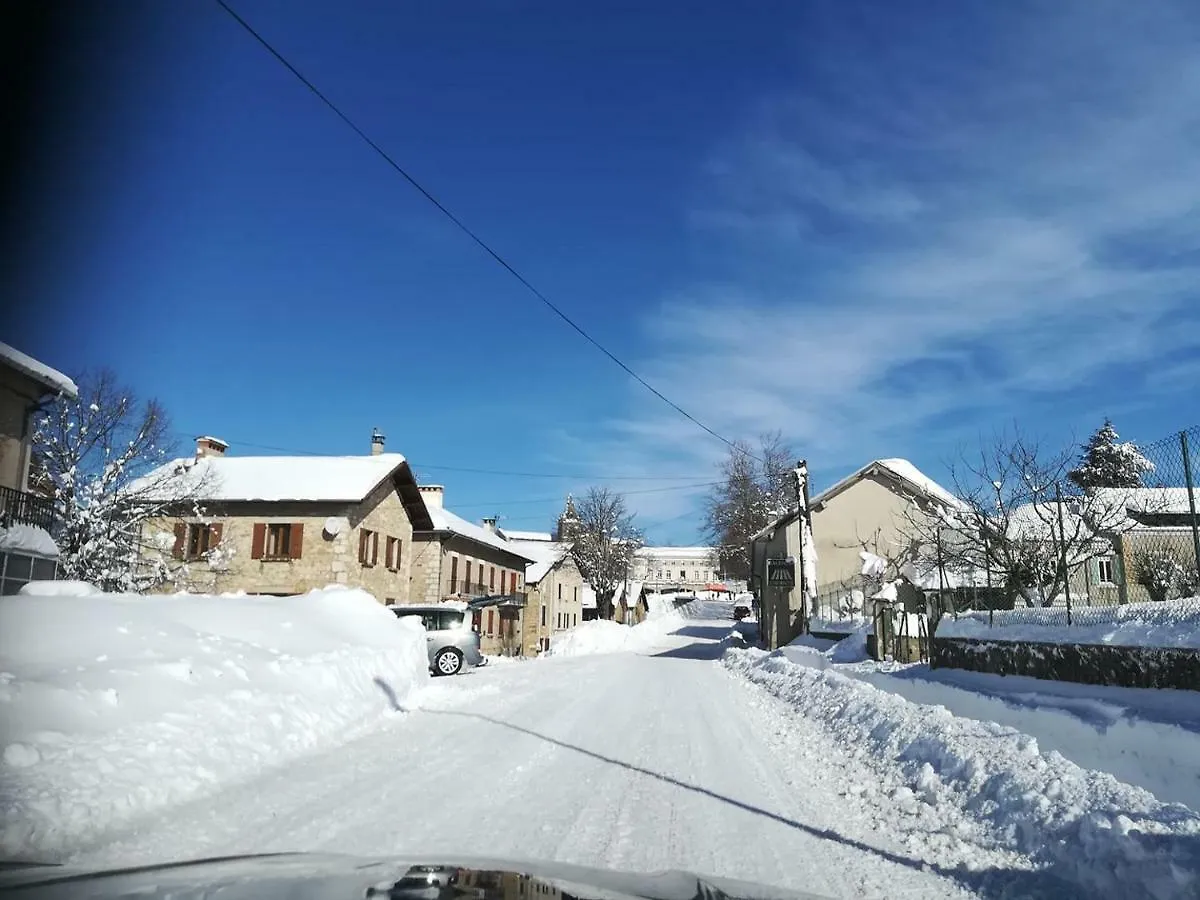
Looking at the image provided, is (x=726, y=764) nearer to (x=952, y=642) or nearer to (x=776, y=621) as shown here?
(x=952, y=642)

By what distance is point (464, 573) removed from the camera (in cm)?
4778

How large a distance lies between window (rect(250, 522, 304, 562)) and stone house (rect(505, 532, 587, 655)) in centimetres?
1555

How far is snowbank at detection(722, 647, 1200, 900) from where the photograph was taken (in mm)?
4629

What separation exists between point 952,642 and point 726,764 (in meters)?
5.35

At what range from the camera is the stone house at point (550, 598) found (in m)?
49.1

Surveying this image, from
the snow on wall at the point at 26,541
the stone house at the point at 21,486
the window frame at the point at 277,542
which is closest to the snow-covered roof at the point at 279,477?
the window frame at the point at 277,542

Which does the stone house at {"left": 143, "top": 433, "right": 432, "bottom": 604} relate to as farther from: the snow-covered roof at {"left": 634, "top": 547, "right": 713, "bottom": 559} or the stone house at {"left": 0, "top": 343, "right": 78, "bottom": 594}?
the snow-covered roof at {"left": 634, "top": 547, "right": 713, "bottom": 559}

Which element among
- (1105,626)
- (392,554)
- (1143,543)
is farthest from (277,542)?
(1105,626)

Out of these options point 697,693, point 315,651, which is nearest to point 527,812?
point 315,651

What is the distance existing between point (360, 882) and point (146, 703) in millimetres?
4863

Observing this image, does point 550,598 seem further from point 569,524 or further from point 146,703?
point 146,703

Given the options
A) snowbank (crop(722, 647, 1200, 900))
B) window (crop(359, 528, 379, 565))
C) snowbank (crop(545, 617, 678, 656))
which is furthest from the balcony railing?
snowbank (crop(545, 617, 678, 656))

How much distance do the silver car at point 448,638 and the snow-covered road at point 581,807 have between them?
413 inches

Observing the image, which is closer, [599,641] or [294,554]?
[294,554]
